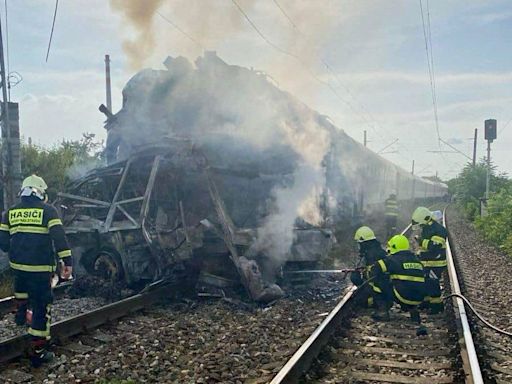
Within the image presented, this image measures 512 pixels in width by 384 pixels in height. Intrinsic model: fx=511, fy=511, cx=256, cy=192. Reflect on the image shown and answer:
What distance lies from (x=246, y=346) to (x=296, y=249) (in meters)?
3.45

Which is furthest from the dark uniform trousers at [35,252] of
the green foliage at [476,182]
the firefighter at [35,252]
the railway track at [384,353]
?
the green foliage at [476,182]

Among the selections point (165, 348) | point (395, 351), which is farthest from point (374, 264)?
point (165, 348)

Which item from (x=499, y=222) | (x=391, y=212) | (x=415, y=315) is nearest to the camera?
(x=415, y=315)

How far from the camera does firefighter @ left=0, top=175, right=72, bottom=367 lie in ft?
16.9

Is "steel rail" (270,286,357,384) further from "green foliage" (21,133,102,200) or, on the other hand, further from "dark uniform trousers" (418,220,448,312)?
"green foliage" (21,133,102,200)

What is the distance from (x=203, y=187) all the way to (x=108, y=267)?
6.81 ft

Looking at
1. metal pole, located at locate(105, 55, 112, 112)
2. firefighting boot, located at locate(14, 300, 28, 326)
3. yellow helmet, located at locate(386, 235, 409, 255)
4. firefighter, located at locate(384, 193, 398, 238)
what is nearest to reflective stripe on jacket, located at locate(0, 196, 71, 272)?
firefighting boot, located at locate(14, 300, 28, 326)

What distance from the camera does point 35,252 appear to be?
5.19 m

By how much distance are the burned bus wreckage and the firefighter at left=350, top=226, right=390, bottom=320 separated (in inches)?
55.2

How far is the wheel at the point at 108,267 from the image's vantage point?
26.0 ft

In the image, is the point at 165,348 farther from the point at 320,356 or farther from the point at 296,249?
the point at 296,249

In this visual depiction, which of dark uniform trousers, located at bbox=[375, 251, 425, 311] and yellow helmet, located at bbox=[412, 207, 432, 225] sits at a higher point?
yellow helmet, located at bbox=[412, 207, 432, 225]

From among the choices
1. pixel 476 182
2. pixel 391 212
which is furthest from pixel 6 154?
pixel 476 182

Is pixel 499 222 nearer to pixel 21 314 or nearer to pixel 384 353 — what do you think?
pixel 384 353
